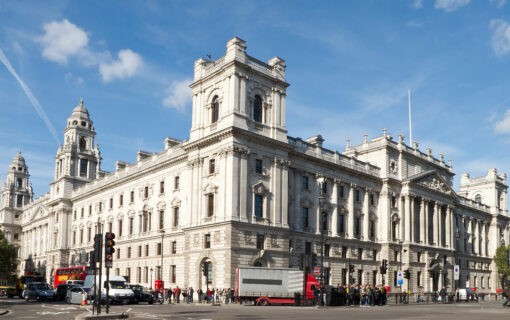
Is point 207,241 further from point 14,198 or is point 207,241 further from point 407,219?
point 14,198

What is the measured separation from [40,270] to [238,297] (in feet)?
228

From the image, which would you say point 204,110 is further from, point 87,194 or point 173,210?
point 87,194

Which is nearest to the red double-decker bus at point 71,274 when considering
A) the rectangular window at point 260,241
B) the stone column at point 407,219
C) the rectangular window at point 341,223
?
the rectangular window at point 260,241

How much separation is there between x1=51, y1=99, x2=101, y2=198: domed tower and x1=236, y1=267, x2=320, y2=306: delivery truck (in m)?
54.7

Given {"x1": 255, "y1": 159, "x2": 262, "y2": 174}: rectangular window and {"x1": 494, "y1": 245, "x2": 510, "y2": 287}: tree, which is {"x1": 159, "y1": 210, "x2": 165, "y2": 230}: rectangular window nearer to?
{"x1": 255, "y1": 159, "x2": 262, "y2": 174}: rectangular window

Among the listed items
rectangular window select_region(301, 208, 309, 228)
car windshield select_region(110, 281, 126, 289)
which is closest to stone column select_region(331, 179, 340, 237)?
rectangular window select_region(301, 208, 309, 228)

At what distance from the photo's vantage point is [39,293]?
52.7 metres

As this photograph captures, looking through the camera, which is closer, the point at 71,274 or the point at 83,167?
the point at 71,274

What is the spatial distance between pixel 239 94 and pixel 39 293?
27257 mm

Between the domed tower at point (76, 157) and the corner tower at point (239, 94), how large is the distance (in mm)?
42728

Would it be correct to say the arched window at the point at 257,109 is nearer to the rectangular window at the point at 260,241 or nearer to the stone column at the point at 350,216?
the rectangular window at the point at 260,241

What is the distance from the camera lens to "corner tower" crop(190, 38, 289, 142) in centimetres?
5247

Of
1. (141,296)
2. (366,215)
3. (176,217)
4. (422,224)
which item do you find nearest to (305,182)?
(366,215)

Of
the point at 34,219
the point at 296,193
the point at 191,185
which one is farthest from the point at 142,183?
the point at 34,219
